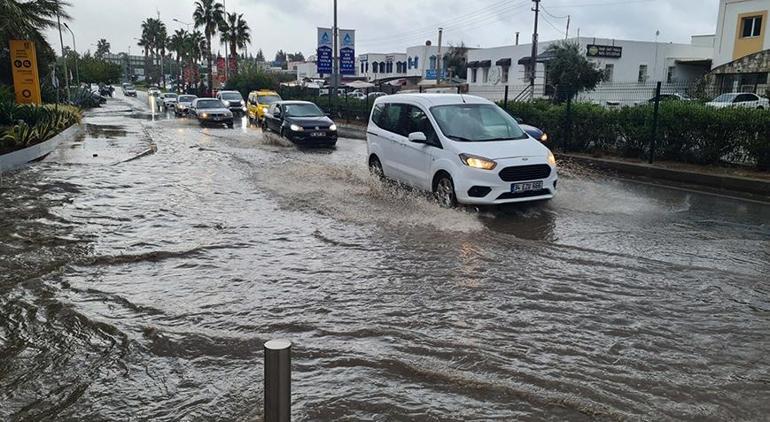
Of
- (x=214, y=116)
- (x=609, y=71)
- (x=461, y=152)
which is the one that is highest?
(x=609, y=71)

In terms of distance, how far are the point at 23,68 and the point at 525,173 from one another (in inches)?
792

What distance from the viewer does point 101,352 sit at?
14.3ft

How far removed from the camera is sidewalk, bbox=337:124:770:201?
10.7 metres

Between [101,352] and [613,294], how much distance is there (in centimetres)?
437

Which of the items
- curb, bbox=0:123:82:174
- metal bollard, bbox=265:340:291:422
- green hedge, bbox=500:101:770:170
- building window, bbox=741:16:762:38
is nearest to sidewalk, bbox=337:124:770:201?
green hedge, bbox=500:101:770:170

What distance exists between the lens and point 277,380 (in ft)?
7.37

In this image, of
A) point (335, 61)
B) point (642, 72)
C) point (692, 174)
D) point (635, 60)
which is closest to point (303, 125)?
point (692, 174)

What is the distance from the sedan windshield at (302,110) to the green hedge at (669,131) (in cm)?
786

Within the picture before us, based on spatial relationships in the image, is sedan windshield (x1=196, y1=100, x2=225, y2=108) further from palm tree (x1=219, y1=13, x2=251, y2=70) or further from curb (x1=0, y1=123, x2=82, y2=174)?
Answer: palm tree (x1=219, y1=13, x2=251, y2=70)

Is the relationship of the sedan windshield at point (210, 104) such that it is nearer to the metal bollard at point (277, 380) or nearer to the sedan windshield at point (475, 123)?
the sedan windshield at point (475, 123)

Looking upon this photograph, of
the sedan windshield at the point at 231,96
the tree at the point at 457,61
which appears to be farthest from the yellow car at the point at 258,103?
the tree at the point at 457,61

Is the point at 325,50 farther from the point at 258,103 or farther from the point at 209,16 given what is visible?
the point at 209,16

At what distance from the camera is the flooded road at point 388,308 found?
374cm

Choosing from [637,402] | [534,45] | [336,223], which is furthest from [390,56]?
[637,402]
